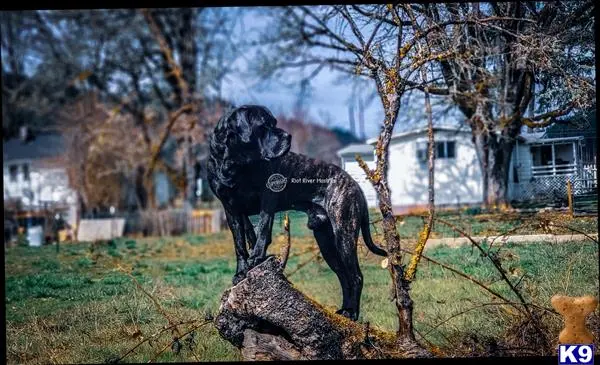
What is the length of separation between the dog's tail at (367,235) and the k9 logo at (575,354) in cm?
176

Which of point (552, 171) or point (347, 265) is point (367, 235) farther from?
point (552, 171)

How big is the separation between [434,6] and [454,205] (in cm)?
296

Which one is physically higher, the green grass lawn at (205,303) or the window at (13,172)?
the window at (13,172)

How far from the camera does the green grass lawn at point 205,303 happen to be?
600 cm

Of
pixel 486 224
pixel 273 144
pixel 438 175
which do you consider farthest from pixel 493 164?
pixel 273 144

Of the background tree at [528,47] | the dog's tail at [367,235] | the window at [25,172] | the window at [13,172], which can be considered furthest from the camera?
the window at [13,172]

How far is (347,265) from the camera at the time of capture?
20.2 feet

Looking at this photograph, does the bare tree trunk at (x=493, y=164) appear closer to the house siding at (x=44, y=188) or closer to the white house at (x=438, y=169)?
the white house at (x=438, y=169)

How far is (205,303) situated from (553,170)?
3879 mm

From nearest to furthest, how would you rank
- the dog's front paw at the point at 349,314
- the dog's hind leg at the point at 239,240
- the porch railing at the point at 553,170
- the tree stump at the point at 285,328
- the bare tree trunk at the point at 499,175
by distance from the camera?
1. the tree stump at the point at 285,328
2. the dog's hind leg at the point at 239,240
3. the dog's front paw at the point at 349,314
4. the porch railing at the point at 553,170
5. the bare tree trunk at the point at 499,175

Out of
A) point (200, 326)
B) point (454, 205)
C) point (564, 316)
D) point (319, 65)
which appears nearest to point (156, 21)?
point (319, 65)

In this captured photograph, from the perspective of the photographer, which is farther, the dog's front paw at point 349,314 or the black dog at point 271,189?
the dog's front paw at point 349,314

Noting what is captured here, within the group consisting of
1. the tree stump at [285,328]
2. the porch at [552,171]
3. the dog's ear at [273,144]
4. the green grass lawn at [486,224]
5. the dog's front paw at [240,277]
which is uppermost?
the dog's ear at [273,144]

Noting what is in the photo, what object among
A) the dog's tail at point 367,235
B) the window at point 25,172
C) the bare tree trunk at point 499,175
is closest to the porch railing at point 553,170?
the bare tree trunk at point 499,175
